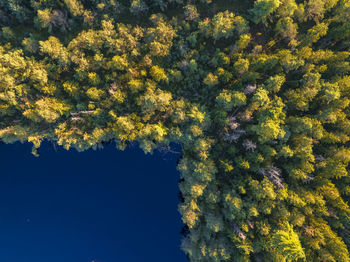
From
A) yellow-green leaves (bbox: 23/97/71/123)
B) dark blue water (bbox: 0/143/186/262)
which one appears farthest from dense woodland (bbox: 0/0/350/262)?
dark blue water (bbox: 0/143/186/262)

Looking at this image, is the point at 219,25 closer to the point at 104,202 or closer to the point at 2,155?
the point at 104,202

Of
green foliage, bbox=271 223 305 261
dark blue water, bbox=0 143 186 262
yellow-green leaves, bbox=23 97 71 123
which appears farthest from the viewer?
dark blue water, bbox=0 143 186 262

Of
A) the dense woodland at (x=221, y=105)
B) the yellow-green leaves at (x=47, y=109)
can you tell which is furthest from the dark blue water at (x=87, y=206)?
the yellow-green leaves at (x=47, y=109)

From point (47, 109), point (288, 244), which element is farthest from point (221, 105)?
point (47, 109)

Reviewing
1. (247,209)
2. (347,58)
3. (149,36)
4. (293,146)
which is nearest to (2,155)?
(149,36)

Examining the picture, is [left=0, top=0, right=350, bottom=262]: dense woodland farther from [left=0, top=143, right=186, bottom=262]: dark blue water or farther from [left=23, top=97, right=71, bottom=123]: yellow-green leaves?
[left=0, top=143, right=186, bottom=262]: dark blue water

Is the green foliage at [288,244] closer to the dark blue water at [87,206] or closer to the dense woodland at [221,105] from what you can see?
the dense woodland at [221,105]

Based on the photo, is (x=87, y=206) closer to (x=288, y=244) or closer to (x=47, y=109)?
(x=47, y=109)
